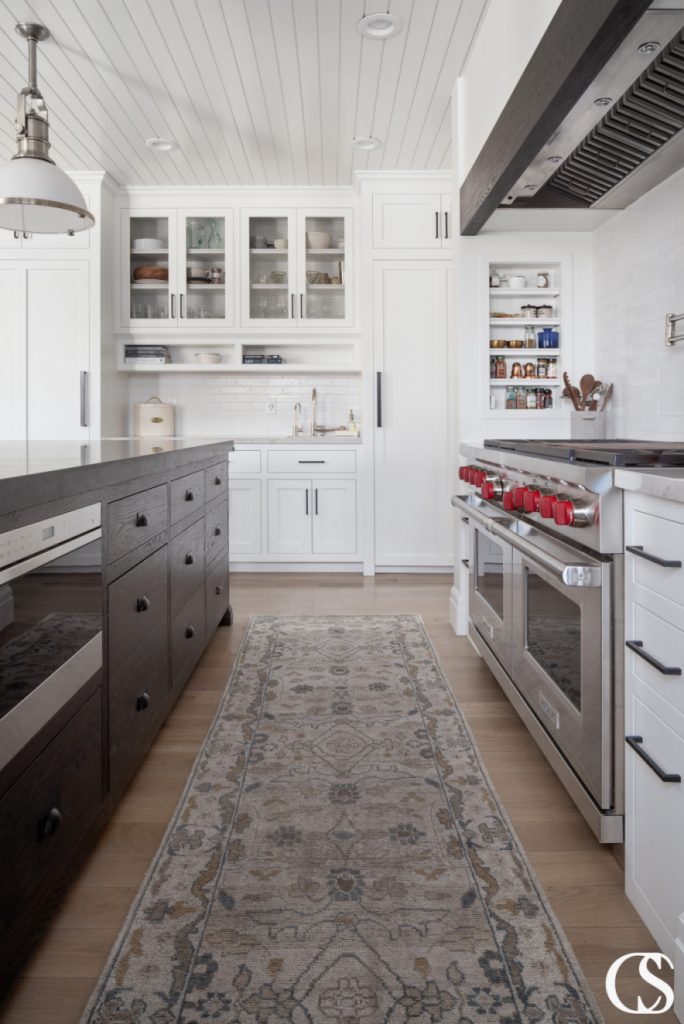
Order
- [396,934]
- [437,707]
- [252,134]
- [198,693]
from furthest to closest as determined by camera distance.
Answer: [252,134]
[198,693]
[437,707]
[396,934]

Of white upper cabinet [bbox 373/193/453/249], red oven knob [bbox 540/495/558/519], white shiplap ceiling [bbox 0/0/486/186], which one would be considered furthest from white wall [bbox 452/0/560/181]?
red oven knob [bbox 540/495/558/519]

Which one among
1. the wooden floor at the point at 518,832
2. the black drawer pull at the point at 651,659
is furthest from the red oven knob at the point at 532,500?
the wooden floor at the point at 518,832

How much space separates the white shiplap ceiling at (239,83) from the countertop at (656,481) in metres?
2.42

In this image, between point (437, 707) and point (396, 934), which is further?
point (437, 707)

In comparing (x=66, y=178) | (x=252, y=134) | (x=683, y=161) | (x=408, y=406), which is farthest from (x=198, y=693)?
(x=252, y=134)

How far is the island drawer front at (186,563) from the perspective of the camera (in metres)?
2.21

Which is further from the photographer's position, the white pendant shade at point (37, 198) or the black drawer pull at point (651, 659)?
the white pendant shade at point (37, 198)

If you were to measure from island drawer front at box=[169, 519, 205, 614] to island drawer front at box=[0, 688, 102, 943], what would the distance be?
77cm

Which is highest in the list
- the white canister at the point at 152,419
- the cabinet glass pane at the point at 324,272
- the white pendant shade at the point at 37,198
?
the cabinet glass pane at the point at 324,272

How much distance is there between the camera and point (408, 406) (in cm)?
469

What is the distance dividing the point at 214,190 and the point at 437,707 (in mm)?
4009

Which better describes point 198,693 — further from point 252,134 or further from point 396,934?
point 252,134

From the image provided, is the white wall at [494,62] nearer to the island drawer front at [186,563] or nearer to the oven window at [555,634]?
the oven window at [555,634]

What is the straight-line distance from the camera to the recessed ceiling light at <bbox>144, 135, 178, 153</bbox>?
411 centimetres
